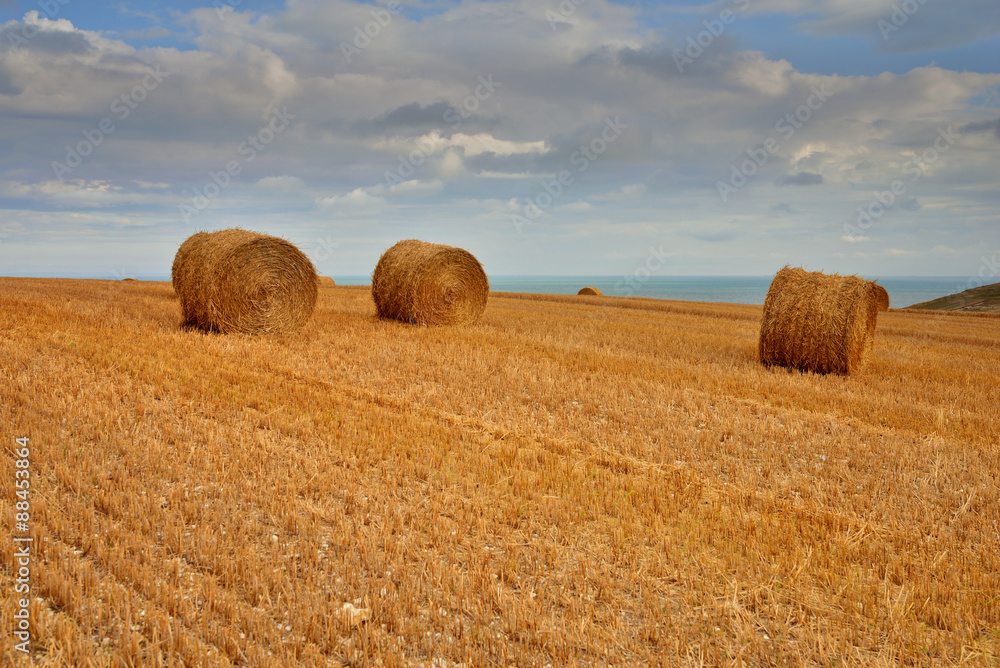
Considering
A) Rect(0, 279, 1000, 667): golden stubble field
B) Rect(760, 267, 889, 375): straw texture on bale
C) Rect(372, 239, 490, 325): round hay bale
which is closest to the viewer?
Rect(0, 279, 1000, 667): golden stubble field

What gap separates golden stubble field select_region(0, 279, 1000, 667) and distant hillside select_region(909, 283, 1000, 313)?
122 feet

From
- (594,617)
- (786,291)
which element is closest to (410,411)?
(594,617)

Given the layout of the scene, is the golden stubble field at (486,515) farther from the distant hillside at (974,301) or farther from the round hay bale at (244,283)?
the distant hillside at (974,301)

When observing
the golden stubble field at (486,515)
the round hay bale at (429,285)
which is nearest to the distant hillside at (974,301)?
the round hay bale at (429,285)

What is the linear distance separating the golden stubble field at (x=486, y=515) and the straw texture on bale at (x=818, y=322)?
164 cm

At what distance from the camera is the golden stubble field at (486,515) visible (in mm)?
3422

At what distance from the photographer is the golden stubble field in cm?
342

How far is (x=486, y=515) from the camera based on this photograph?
4.88 m

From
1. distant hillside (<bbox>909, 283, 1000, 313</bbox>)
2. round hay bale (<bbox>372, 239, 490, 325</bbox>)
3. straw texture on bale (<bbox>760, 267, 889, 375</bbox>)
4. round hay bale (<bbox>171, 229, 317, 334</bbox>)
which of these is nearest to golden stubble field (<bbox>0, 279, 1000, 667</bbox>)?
straw texture on bale (<bbox>760, 267, 889, 375</bbox>)

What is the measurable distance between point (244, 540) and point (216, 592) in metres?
0.65

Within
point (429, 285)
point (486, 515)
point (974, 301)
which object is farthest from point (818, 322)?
point (974, 301)

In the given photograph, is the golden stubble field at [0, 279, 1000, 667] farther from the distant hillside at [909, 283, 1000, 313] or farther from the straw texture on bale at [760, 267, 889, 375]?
the distant hillside at [909, 283, 1000, 313]

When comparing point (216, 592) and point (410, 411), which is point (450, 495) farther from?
point (410, 411)

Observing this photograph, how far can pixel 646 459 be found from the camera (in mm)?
6621
